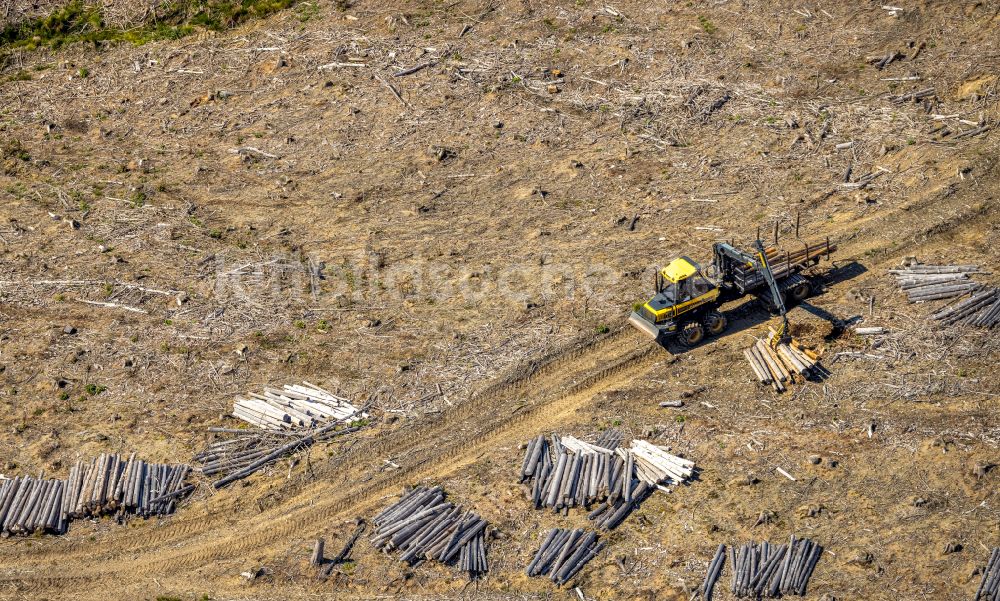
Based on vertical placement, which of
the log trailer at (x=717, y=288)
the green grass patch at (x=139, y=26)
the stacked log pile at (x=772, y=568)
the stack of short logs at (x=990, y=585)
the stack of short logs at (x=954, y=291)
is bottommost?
the stack of short logs at (x=990, y=585)

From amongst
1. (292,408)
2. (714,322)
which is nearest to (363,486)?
(292,408)

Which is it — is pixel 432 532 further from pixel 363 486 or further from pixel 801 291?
pixel 801 291

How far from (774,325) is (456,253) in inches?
452

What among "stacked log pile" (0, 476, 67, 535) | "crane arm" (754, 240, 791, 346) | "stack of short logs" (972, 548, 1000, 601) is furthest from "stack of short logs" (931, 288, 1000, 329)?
"stacked log pile" (0, 476, 67, 535)

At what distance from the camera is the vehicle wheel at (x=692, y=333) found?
28734mm

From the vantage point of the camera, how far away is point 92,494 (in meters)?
25.3

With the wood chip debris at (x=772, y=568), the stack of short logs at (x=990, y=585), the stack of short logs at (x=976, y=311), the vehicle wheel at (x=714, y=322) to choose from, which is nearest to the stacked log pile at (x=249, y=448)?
the vehicle wheel at (x=714, y=322)

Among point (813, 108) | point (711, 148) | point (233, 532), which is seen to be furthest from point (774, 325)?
point (233, 532)

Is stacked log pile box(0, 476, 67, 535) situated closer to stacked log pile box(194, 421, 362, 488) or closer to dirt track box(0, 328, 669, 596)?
dirt track box(0, 328, 669, 596)

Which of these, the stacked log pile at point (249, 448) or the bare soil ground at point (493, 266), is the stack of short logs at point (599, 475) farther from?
the stacked log pile at point (249, 448)

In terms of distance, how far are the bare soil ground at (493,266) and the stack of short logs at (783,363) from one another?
527 mm

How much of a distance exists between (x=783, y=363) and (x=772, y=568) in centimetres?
711

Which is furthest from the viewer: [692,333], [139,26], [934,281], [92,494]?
[139,26]

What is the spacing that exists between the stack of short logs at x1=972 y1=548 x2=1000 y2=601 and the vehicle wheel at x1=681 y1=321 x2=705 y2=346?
10307 millimetres
